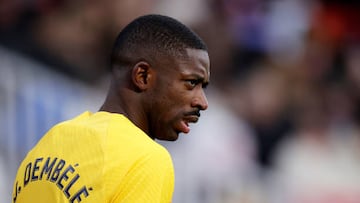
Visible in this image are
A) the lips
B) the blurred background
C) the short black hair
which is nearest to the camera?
the short black hair

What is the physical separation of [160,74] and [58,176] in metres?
0.54

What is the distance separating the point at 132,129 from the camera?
3.96 meters

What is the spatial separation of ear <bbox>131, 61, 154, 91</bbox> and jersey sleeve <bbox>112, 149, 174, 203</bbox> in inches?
13.8

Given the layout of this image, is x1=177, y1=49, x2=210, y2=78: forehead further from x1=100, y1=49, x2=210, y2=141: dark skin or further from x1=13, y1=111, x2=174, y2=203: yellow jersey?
x1=13, y1=111, x2=174, y2=203: yellow jersey

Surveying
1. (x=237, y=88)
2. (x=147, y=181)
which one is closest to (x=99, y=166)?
(x=147, y=181)

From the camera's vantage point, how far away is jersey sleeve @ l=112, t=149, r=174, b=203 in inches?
148

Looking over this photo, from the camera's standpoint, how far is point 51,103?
8.37m

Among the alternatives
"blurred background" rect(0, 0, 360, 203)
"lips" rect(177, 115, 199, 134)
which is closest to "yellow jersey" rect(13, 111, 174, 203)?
"lips" rect(177, 115, 199, 134)

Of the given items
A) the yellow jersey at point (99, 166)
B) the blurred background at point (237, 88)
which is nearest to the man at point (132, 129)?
the yellow jersey at point (99, 166)

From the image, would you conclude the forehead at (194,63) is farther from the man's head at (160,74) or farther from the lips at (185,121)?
the lips at (185,121)

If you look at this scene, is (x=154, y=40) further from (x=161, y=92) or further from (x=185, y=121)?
(x=185, y=121)

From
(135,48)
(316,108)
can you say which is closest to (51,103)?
(316,108)

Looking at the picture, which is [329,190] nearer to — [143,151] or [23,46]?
[23,46]

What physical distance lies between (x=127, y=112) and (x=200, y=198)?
16.2 feet
